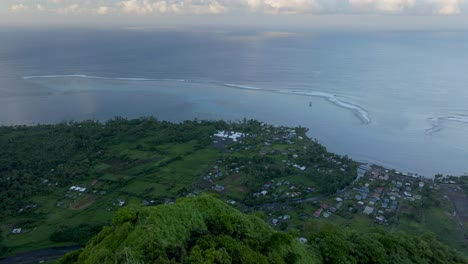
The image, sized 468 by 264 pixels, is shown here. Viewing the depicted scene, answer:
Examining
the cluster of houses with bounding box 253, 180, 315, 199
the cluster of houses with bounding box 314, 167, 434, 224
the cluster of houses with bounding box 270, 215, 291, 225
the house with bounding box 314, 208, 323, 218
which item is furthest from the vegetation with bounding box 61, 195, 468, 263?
the cluster of houses with bounding box 253, 180, 315, 199

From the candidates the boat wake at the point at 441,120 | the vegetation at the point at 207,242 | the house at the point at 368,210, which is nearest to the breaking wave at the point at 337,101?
the boat wake at the point at 441,120

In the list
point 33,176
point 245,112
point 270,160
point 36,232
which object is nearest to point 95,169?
point 33,176

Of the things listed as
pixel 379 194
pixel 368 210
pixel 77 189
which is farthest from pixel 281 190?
pixel 77 189

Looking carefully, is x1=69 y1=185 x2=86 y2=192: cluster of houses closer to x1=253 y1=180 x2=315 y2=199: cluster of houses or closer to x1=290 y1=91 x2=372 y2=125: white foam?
x1=253 y1=180 x2=315 y2=199: cluster of houses

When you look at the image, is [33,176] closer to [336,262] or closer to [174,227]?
[174,227]

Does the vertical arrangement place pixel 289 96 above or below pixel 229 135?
above

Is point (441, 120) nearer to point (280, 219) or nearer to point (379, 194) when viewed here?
point (379, 194)

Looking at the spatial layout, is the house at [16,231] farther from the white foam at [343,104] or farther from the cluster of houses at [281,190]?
the white foam at [343,104]
